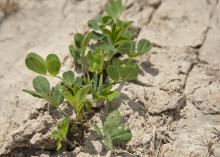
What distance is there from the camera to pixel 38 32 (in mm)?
3186

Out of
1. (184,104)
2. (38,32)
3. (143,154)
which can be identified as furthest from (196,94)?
(38,32)

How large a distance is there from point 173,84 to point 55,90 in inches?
32.1

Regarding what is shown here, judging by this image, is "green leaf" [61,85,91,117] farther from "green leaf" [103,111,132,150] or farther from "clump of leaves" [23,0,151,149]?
"green leaf" [103,111,132,150]

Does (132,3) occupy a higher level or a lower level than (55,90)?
higher

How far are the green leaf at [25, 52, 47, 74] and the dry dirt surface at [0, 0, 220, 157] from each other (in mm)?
221

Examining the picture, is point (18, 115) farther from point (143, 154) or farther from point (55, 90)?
point (143, 154)

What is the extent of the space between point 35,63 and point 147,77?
78 cm

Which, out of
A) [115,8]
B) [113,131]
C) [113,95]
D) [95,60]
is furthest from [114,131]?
[115,8]

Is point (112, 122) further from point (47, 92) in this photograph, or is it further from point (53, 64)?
point (53, 64)

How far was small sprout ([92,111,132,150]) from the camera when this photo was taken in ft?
7.35

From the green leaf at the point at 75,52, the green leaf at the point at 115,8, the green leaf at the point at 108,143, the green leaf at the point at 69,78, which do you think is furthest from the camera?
the green leaf at the point at 115,8

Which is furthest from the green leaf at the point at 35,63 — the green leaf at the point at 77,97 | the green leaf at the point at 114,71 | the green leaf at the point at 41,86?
the green leaf at the point at 114,71

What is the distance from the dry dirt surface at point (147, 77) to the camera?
236cm

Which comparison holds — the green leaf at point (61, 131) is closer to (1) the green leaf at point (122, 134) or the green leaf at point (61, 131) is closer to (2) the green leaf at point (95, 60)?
(1) the green leaf at point (122, 134)
